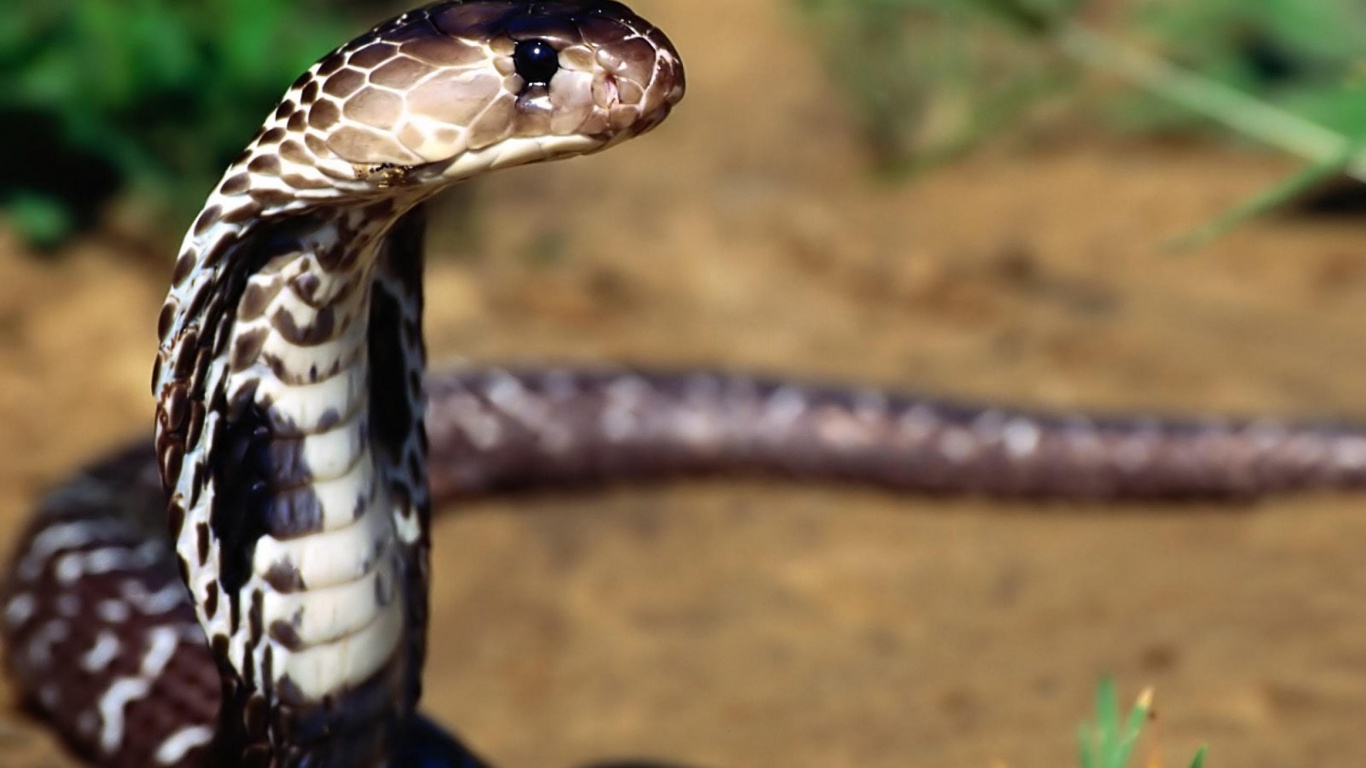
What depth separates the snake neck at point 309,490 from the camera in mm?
1963

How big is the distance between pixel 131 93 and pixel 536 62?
143 inches

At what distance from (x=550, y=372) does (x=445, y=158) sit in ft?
10.2

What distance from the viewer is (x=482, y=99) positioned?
1.80 meters

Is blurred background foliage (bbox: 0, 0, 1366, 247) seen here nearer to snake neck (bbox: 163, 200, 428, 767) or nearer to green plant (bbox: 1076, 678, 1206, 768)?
green plant (bbox: 1076, 678, 1206, 768)

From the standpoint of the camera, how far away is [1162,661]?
3.51 metres

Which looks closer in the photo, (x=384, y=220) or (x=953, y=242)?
(x=384, y=220)

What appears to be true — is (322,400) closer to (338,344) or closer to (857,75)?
(338,344)

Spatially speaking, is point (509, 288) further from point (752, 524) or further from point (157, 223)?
point (752, 524)

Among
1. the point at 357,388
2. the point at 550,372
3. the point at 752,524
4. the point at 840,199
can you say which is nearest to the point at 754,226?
the point at 840,199

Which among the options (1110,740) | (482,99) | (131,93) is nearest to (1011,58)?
(131,93)

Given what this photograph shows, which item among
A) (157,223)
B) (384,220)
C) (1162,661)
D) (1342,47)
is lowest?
(157,223)

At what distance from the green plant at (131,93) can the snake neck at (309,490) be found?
319cm

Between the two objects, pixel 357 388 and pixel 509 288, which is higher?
pixel 357 388

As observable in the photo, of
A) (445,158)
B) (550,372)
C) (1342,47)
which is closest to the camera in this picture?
(445,158)
